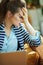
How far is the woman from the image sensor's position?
1.60m

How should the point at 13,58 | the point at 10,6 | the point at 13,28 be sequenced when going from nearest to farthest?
the point at 13,58 → the point at 10,6 → the point at 13,28

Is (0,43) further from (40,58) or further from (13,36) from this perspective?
(40,58)

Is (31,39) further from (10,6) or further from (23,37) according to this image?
(10,6)

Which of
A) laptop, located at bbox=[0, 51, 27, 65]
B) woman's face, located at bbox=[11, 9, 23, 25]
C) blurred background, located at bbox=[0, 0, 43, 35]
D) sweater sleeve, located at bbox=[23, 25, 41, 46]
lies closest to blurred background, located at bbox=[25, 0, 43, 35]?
blurred background, located at bbox=[0, 0, 43, 35]

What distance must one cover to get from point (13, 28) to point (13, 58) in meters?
0.47

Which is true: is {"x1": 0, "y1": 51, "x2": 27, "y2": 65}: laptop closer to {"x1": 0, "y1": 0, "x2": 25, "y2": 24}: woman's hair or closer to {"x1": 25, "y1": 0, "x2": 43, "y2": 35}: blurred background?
{"x1": 0, "y1": 0, "x2": 25, "y2": 24}: woman's hair

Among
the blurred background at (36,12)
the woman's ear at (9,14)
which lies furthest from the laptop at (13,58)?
the blurred background at (36,12)

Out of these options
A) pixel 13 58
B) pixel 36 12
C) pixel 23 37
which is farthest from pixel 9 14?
pixel 36 12

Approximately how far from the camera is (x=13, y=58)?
4.28 feet

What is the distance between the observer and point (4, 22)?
1666mm

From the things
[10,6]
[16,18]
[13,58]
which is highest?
[10,6]

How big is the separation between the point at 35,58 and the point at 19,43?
0.23 m

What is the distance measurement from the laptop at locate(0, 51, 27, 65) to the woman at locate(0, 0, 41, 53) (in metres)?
0.31

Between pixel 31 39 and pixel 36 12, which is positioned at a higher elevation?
pixel 36 12
